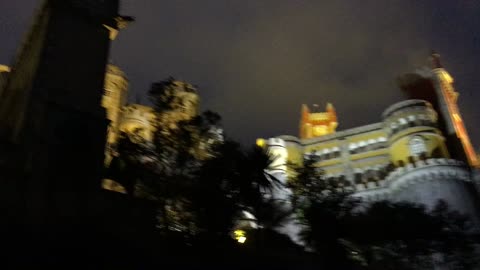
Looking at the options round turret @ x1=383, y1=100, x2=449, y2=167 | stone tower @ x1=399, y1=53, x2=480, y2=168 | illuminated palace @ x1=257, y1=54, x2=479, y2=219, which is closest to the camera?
illuminated palace @ x1=257, y1=54, x2=479, y2=219

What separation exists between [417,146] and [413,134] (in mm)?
1410

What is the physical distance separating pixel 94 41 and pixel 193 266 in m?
11.0

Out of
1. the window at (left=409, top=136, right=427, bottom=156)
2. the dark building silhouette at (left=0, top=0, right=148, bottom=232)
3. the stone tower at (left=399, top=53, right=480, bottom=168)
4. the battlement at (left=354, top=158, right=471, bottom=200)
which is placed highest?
the stone tower at (left=399, top=53, right=480, bottom=168)

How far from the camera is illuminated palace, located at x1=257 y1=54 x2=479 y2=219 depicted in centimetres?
4359

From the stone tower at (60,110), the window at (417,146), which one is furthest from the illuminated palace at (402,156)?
the stone tower at (60,110)

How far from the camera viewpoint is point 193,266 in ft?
52.6

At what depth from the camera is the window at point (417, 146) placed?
4712 centimetres

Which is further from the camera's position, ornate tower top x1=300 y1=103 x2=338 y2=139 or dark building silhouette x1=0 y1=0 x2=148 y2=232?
ornate tower top x1=300 y1=103 x2=338 y2=139

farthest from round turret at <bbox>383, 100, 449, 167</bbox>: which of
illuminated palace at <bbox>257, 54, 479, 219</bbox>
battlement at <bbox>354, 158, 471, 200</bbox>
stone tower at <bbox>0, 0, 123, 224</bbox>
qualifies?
stone tower at <bbox>0, 0, 123, 224</bbox>

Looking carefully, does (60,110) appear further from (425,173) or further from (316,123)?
(316,123)

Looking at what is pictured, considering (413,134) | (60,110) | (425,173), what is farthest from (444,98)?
(60,110)

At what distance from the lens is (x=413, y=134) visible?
48125 mm

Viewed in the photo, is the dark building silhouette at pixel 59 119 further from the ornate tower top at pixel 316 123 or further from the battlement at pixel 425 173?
the ornate tower top at pixel 316 123

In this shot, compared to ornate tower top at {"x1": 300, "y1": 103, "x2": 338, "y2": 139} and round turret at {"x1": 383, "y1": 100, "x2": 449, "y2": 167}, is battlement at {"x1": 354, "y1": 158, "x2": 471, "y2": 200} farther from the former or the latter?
ornate tower top at {"x1": 300, "y1": 103, "x2": 338, "y2": 139}
